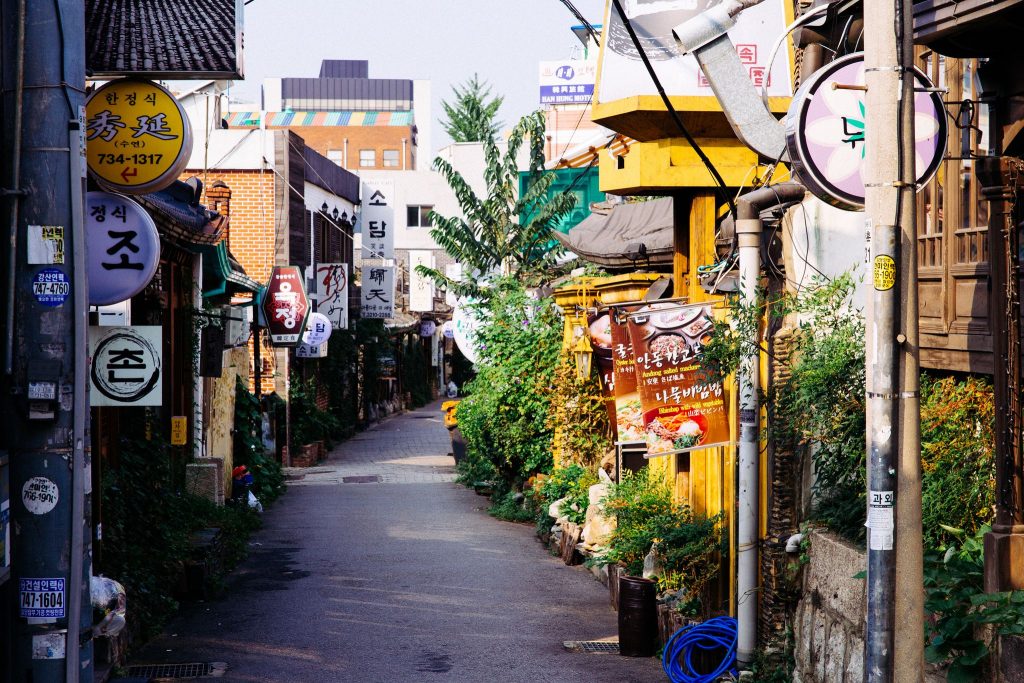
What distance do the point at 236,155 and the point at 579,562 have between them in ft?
63.4

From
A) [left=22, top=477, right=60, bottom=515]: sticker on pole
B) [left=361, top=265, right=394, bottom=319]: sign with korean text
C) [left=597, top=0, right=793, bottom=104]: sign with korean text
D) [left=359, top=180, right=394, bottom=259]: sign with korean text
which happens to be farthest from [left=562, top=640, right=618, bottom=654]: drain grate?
[left=359, top=180, right=394, bottom=259]: sign with korean text

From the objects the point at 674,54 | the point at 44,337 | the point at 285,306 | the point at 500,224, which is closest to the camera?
the point at 44,337

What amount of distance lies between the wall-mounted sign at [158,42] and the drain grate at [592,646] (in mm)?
6149

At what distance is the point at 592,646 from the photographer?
11.1 meters

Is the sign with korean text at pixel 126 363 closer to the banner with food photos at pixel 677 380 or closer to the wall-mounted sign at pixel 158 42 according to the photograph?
the wall-mounted sign at pixel 158 42

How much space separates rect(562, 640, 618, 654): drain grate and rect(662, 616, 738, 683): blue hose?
48.7 inches

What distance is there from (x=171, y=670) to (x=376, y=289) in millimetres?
27471

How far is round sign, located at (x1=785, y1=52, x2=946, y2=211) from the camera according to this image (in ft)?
20.7

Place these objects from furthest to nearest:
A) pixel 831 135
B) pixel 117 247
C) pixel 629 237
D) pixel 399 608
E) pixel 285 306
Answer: pixel 285 306
pixel 629 237
pixel 399 608
pixel 117 247
pixel 831 135

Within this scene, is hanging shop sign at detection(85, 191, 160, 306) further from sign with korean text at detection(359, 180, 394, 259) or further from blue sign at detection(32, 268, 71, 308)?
sign with korean text at detection(359, 180, 394, 259)

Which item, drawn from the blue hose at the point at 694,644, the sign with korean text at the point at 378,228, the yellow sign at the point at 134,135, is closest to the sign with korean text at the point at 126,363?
the yellow sign at the point at 134,135

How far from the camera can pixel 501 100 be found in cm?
6022

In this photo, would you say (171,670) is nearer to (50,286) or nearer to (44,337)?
(44,337)

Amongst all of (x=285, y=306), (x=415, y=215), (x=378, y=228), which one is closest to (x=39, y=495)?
(x=285, y=306)
